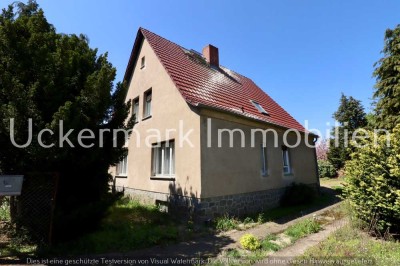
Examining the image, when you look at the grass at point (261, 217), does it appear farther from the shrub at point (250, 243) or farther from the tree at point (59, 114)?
the tree at point (59, 114)

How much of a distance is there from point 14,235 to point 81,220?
70.7 inches

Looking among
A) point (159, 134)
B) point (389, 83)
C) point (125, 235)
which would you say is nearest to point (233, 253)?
point (125, 235)

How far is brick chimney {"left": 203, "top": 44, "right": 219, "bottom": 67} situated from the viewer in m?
15.7

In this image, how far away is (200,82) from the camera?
38.0 ft

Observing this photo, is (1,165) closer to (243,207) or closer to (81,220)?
(81,220)

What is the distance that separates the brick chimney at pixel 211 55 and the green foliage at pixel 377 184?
1050 centimetres

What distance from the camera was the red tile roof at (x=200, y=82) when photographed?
10.0 meters

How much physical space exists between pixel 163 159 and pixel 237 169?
3.14 meters

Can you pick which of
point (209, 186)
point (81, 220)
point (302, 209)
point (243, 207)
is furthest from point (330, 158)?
point (81, 220)

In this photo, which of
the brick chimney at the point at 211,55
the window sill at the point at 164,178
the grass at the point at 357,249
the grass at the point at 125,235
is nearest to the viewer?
the grass at the point at 357,249

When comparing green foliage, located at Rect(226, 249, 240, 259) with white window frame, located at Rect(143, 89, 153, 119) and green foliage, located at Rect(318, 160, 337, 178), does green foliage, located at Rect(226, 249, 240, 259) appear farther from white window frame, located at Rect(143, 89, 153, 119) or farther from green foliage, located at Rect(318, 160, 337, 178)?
green foliage, located at Rect(318, 160, 337, 178)

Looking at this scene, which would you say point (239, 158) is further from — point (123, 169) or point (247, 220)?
point (123, 169)

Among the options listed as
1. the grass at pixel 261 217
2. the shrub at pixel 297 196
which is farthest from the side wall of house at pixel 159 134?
the shrub at pixel 297 196

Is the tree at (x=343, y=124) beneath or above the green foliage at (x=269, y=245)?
above
